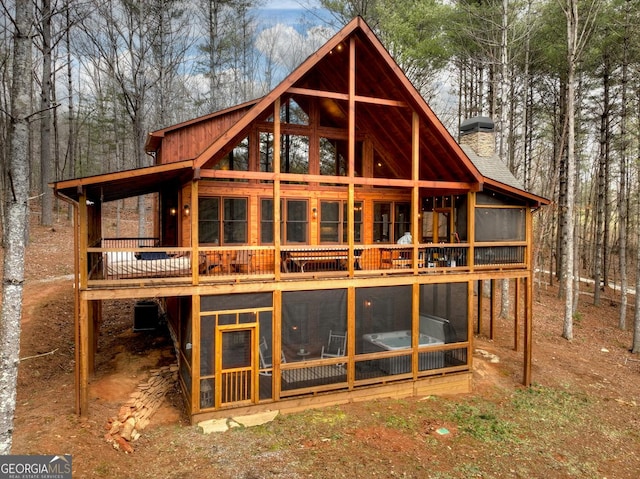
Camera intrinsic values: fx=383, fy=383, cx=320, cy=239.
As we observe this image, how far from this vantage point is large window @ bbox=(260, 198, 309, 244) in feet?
40.0

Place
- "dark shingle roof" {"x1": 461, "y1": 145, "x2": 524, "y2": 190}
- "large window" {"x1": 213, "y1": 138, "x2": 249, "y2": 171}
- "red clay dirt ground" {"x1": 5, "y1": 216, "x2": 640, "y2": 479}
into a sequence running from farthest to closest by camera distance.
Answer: "dark shingle roof" {"x1": 461, "y1": 145, "x2": 524, "y2": 190} < "large window" {"x1": 213, "y1": 138, "x2": 249, "y2": 171} < "red clay dirt ground" {"x1": 5, "y1": 216, "x2": 640, "y2": 479}

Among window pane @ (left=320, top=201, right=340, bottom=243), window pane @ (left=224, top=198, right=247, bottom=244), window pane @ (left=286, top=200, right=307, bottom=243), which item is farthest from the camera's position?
window pane @ (left=320, top=201, right=340, bottom=243)

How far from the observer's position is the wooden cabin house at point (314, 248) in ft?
30.6

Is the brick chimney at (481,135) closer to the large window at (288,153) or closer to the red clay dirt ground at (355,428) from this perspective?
the large window at (288,153)

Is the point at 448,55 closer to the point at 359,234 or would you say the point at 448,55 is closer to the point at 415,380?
the point at 359,234

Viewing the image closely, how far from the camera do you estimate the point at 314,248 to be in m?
10.3

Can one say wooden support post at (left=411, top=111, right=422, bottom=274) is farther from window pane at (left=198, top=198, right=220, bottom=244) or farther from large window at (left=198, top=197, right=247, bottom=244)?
window pane at (left=198, top=198, right=220, bottom=244)

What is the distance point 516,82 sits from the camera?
23.9 m

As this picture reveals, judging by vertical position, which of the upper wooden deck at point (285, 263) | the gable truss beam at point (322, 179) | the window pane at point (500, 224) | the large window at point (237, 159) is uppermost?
the large window at point (237, 159)

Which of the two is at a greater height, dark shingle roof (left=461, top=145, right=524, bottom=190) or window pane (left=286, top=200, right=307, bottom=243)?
dark shingle roof (left=461, top=145, right=524, bottom=190)

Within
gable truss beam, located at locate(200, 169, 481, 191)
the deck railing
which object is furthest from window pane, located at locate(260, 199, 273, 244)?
gable truss beam, located at locate(200, 169, 481, 191)

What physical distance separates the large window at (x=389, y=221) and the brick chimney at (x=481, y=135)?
444 centimetres

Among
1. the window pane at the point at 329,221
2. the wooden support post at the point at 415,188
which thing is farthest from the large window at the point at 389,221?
the wooden support post at the point at 415,188

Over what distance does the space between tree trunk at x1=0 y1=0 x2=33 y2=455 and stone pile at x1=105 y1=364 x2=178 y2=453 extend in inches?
111
